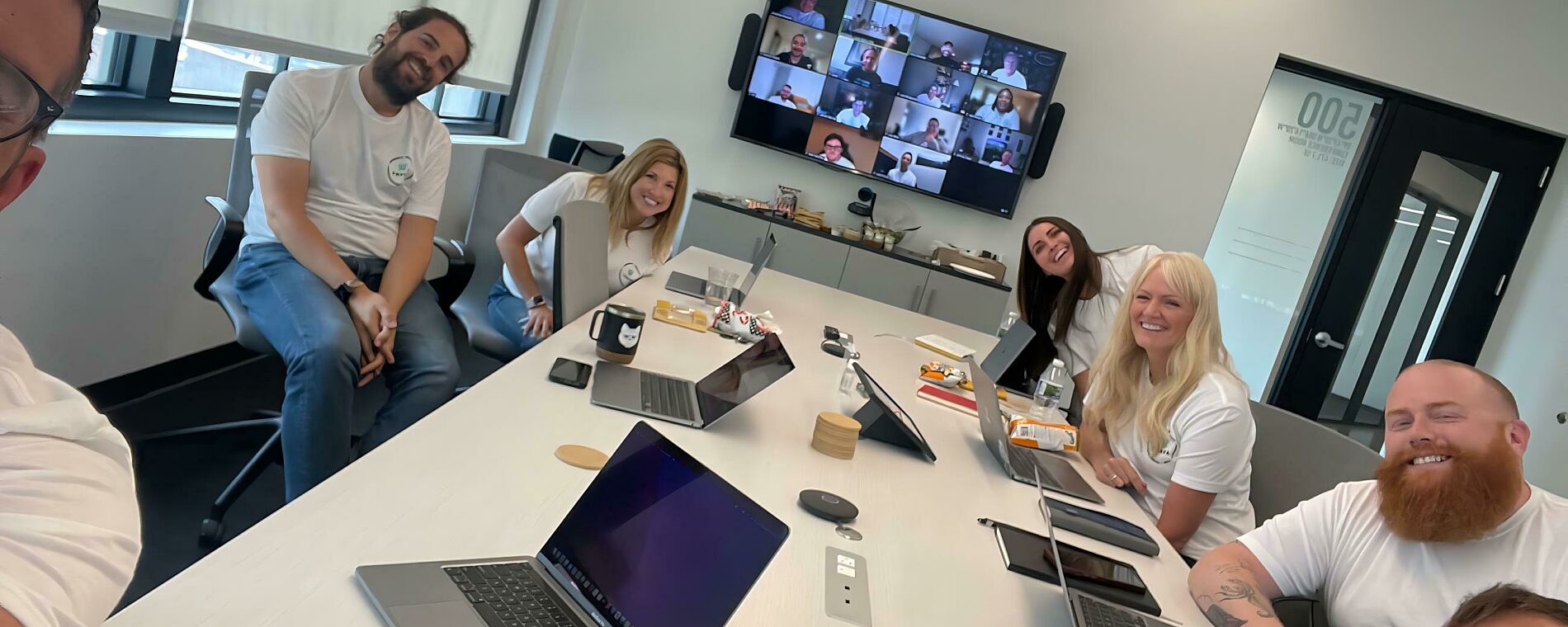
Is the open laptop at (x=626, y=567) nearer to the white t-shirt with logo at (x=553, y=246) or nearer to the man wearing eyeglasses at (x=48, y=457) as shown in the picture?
the man wearing eyeglasses at (x=48, y=457)

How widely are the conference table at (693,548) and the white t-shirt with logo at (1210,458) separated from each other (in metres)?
0.15

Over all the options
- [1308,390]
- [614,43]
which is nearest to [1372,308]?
[1308,390]

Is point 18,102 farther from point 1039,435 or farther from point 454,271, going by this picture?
point 454,271

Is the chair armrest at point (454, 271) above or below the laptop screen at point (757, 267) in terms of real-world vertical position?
below

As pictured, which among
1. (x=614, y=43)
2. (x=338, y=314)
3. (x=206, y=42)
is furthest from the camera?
(x=614, y=43)

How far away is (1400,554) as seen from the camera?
186cm

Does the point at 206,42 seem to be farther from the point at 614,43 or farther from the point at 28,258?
the point at 614,43

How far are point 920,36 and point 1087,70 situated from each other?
2.99 ft

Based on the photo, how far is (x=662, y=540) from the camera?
1123mm

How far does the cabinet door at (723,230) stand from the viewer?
5445mm

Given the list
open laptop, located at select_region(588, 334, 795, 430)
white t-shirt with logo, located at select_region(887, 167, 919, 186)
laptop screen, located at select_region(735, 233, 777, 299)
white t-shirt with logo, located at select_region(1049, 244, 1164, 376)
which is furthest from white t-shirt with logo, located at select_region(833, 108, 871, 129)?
open laptop, located at select_region(588, 334, 795, 430)

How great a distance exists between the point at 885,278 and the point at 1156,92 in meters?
1.75

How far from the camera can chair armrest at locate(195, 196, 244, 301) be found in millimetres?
2484

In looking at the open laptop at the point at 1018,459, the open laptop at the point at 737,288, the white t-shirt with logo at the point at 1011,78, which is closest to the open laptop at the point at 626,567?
the open laptop at the point at 1018,459
